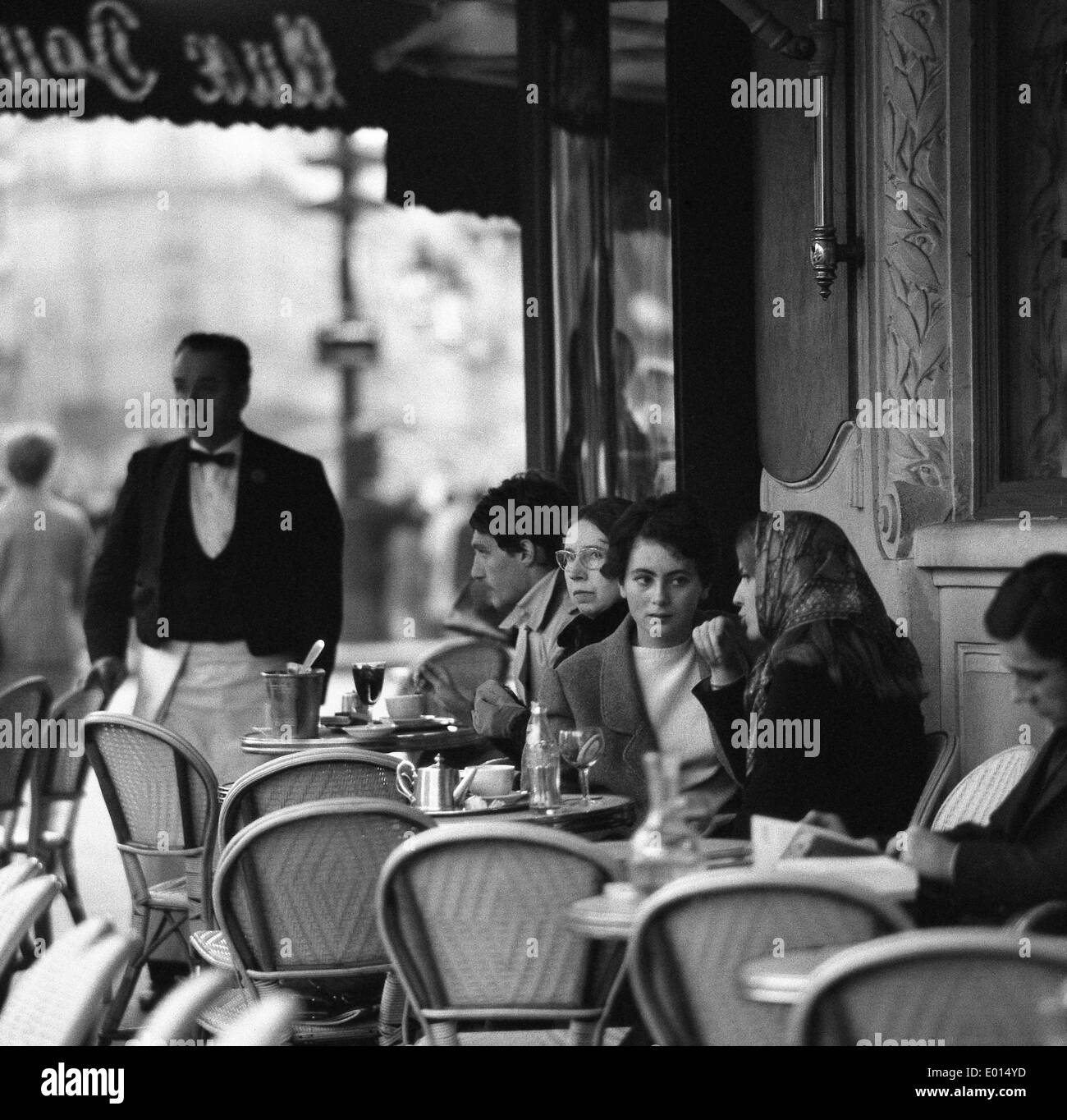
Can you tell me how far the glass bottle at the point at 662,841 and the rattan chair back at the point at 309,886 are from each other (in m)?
0.64

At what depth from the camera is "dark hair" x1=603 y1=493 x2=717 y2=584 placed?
4.34m

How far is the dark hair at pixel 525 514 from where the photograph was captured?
18.1 ft

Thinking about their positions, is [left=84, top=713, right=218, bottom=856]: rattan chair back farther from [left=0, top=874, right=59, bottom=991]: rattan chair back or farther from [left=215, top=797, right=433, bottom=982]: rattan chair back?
[left=0, top=874, right=59, bottom=991]: rattan chair back

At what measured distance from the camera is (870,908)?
2506 mm

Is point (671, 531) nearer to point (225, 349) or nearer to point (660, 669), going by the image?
point (660, 669)

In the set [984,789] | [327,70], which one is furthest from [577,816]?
[327,70]

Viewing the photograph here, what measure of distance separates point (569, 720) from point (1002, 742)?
41.4 inches

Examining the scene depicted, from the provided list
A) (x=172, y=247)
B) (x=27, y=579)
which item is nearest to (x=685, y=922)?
(x=27, y=579)

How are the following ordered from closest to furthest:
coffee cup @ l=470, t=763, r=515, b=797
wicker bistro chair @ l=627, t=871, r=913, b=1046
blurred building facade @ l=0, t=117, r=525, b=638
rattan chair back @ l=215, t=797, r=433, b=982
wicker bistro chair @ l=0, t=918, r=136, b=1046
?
wicker bistro chair @ l=0, t=918, r=136, b=1046
wicker bistro chair @ l=627, t=871, r=913, b=1046
rattan chair back @ l=215, t=797, r=433, b=982
coffee cup @ l=470, t=763, r=515, b=797
blurred building facade @ l=0, t=117, r=525, b=638

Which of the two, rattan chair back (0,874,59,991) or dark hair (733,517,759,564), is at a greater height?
dark hair (733,517,759,564)

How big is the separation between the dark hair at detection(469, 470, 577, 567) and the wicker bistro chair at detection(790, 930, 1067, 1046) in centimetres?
332

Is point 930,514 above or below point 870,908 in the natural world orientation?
above

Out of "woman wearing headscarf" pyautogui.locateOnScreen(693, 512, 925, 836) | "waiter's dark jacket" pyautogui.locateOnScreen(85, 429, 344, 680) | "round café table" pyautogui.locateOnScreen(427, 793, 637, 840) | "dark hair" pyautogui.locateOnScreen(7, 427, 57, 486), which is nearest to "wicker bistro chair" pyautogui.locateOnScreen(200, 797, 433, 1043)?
"round café table" pyautogui.locateOnScreen(427, 793, 637, 840)
